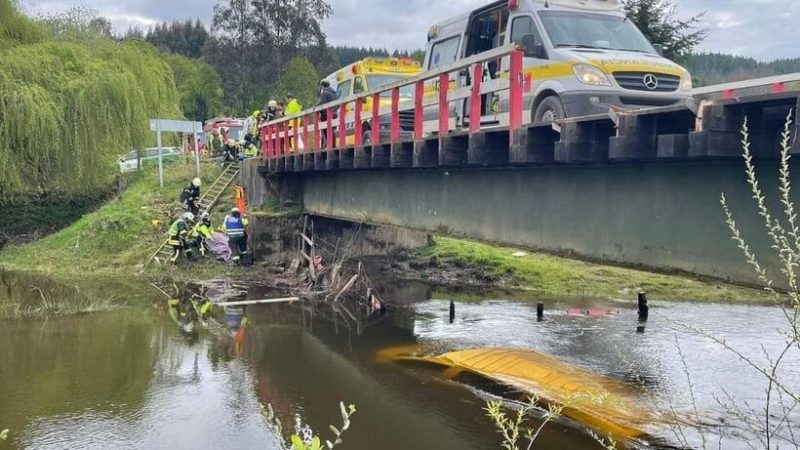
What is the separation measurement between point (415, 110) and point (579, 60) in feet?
7.47

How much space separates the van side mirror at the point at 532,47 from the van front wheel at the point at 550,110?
0.78 meters

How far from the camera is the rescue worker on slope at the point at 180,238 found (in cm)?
1747

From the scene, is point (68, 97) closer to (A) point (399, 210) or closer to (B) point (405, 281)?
(B) point (405, 281)

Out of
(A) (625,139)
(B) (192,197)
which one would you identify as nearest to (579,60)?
(A) (625,139)

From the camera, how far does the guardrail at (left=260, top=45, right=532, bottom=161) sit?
735 cm

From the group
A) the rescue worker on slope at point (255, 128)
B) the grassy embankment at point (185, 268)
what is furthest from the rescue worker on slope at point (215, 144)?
the grassy embankment at point (185, 268)

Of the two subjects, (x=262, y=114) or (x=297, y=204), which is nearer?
(x=297, y=204)

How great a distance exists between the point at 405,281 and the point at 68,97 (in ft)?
36.6

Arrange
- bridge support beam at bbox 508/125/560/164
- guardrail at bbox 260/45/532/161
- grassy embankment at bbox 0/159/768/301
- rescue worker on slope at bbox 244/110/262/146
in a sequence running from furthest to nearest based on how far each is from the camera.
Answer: rescue worker on slope at bbox 244/110/262/146 < grassy embankment at bbox 0/159/768/301 < guardrail at bbox 260/45/532/161 < bridge support beam at bbox 508/125/560/164

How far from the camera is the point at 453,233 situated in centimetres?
976

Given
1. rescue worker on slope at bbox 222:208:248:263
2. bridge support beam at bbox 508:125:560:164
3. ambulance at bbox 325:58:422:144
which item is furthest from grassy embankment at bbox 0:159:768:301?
bridge support beam at bbox 508:125:560:164

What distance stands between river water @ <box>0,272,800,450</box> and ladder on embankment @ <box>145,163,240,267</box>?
8.09 feet

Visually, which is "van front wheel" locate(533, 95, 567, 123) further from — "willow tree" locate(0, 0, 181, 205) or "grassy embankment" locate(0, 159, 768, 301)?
"willow tree" locate(0, 0, 181, 205)

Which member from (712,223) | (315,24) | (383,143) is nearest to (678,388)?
(712,223)
